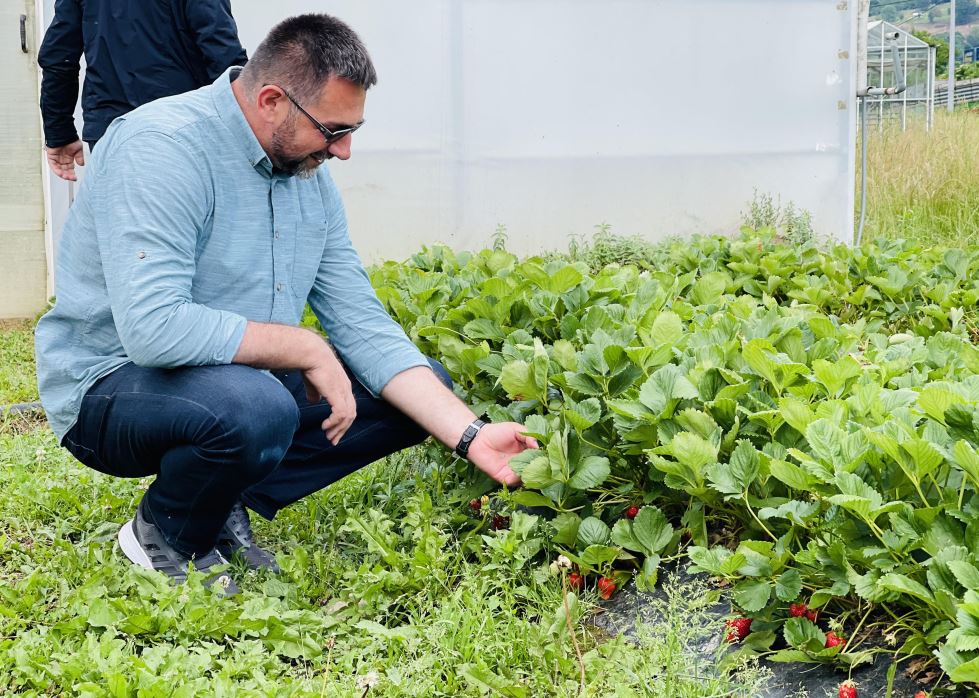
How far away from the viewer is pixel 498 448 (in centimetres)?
280

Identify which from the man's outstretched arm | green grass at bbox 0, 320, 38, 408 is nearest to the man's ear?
the man's outstretched arm

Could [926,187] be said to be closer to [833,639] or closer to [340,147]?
[340,147]

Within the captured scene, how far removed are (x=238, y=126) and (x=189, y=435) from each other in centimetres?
74

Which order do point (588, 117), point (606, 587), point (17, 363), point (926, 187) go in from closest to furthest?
point (606, 587)
point (17, 363)
point (588, 117)
point (926, 187)

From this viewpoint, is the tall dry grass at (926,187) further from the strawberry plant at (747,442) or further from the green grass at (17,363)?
the green grass at (17,363)

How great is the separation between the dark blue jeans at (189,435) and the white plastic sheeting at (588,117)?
170 inches

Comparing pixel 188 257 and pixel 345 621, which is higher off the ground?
pixel 188 257

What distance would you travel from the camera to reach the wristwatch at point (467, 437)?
279 cm

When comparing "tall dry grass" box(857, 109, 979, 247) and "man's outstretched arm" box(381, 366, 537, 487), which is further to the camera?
"tall dry grass" box(857, 109, 979, 247)

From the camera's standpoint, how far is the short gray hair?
2.55 meters

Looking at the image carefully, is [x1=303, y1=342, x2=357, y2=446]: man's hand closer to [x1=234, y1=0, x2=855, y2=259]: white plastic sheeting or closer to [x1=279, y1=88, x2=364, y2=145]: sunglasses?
[x1=279, y1=88, x2=364, y2=145]: sunglasses

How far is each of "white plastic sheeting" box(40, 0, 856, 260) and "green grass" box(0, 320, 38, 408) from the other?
6.65ft

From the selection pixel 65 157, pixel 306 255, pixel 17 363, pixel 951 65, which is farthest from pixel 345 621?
pixel 951 65

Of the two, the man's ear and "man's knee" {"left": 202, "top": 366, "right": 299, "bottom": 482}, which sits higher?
the man's ear
